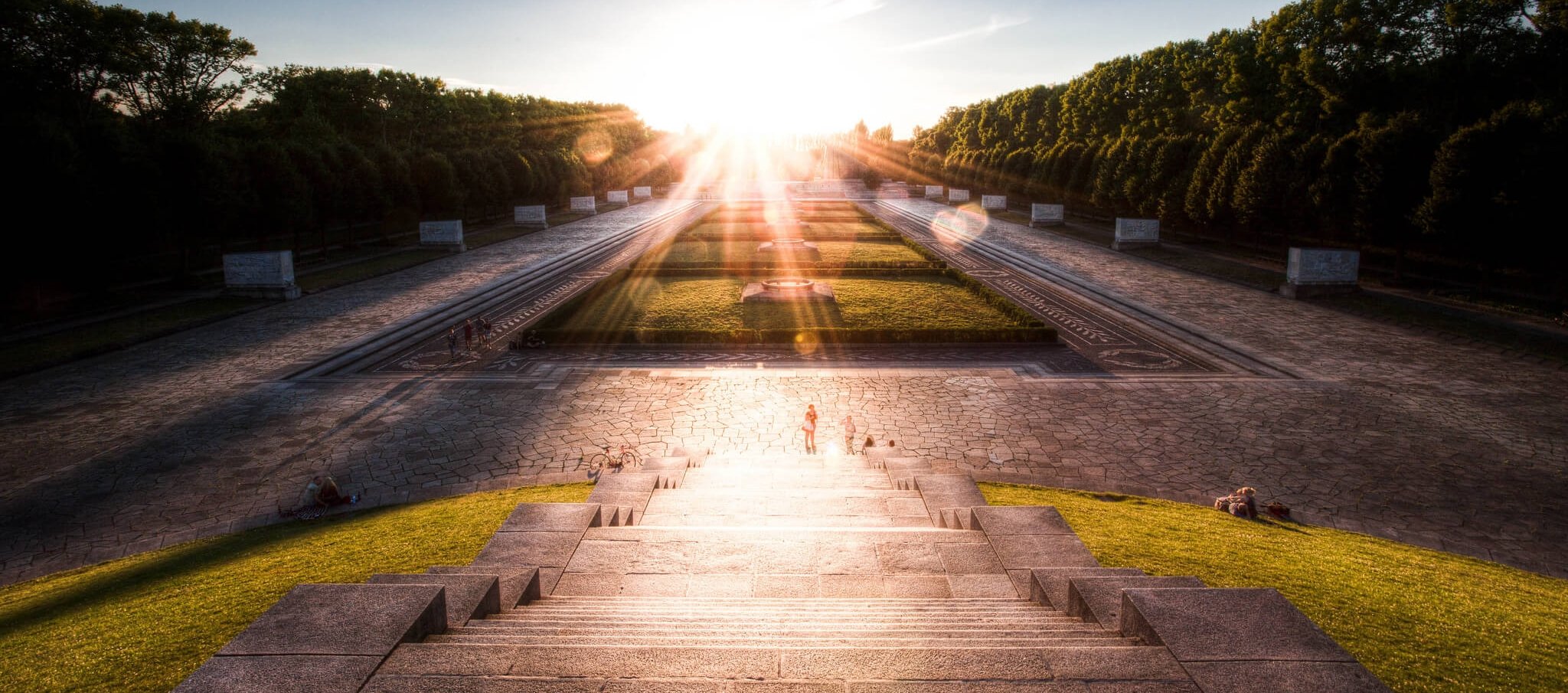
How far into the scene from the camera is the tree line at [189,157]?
29188 millimetres

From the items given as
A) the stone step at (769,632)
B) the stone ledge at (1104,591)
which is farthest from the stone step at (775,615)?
the stone step at (769,632)

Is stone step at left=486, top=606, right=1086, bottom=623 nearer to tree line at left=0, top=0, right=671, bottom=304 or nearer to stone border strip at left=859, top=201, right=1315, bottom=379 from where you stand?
stone border strip at left=859, top=201, right=1315, bottom=379

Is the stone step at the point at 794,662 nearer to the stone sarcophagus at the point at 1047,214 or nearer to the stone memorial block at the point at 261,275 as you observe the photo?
the stone memorial block at the point at 261,275

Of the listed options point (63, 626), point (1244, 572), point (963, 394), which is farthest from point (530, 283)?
point (1244, 572)

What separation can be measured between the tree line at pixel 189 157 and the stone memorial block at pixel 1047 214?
1758 inches

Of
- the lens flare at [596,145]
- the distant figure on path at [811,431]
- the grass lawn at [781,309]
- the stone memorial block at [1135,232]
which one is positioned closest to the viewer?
the distant figure on path at [811,431]

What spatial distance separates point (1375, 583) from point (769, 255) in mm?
35687

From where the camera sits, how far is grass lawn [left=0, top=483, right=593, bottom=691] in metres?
6.31

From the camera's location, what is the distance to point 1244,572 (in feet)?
28.4

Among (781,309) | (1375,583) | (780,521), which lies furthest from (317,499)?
(781,309)

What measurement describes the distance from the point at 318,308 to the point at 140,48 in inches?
1169

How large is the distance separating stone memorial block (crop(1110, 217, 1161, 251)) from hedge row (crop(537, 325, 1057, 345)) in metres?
27.9

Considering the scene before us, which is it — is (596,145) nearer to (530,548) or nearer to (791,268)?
(791,268)

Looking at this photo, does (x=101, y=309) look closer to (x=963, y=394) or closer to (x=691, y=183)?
(x=963, y=394)
